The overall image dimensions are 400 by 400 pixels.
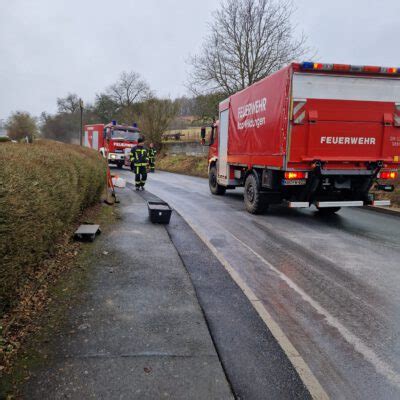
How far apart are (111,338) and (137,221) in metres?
4.75

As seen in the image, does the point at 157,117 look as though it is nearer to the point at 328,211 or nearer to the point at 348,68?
the point at 328,211

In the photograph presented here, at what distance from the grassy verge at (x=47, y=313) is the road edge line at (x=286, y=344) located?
1.81 meters

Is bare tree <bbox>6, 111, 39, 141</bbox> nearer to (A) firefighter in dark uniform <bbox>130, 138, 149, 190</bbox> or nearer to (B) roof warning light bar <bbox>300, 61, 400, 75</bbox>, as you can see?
(A) firefighter in dark uniform <bbox>130, 138, 149, 190</bbox>

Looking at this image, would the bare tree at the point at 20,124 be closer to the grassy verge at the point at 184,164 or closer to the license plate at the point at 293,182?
the grassy verge at the point at 184,164

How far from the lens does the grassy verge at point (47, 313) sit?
266 cm

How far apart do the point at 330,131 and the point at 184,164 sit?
2116cm

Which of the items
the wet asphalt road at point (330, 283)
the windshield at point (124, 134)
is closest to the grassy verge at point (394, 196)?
the wet asphalt road at point (330, 283)

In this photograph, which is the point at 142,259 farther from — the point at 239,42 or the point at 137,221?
the point at 239,42

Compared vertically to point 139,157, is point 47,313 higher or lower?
lower

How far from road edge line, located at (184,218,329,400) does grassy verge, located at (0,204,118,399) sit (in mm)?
1806

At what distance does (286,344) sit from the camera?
3.21 m

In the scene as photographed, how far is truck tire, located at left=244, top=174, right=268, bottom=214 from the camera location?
916 cm

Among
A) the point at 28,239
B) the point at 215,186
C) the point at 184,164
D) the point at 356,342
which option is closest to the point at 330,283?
the point at 356,342

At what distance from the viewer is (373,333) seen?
3.48 meters
